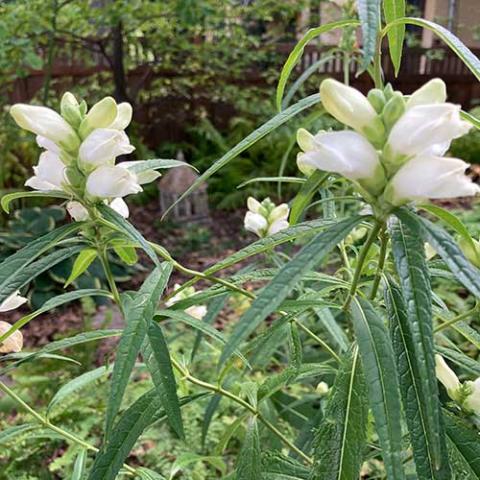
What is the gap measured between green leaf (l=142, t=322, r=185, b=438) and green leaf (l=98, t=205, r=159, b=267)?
0.08 m

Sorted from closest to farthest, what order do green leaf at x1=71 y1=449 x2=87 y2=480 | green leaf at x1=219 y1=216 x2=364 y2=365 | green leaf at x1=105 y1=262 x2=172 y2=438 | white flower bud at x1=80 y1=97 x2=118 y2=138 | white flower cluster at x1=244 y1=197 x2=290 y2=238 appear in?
1. green leaf at x1=219 y1=216 x2=364 y2=365
2. green leaf at x1=105 y1=262 x2=172 y2=438
3. white flower bud at x1=80 y1=97 x2=118 y2=138
4. green leaf at x1=71 y1=449 x2=87 y2=480
5. white flower cluster at x1=244 y1=197 x2=290 y2=238

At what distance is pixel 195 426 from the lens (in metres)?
1.95

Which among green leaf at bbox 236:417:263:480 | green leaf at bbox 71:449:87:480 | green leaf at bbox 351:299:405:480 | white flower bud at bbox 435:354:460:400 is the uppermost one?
green leaf at bbox 351:299:405:480

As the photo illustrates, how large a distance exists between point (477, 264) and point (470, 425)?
8.8 inches

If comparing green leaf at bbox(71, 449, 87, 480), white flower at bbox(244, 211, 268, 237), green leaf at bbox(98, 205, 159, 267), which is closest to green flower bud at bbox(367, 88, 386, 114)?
green leaf at bbox(98, 205, 159, 267)

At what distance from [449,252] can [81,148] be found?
38 cm

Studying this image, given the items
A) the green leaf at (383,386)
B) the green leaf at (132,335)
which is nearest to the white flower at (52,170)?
the green leaf at (132,335)

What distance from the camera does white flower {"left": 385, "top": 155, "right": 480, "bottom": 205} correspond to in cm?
47

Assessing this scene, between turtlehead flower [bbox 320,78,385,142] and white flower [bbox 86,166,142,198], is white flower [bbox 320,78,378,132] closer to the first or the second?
turtlehead flower [bbox 320,78,385,142]

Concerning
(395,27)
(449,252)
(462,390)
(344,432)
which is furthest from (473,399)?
(395,27)

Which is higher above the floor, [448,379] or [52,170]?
[52,170]

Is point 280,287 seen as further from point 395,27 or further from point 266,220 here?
point 266,220

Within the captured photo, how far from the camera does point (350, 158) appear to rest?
1.55ft

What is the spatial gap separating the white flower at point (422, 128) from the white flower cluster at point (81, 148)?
0.95 ft
